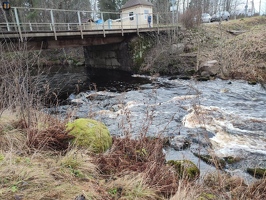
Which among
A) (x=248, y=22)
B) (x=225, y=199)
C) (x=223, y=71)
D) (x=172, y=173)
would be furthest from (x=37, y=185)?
(x=248, y=22)

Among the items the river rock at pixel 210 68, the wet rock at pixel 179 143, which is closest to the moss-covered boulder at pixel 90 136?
the wet rock at pixel 179 143

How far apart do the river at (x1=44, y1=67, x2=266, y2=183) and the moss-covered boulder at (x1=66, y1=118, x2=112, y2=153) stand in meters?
0.55

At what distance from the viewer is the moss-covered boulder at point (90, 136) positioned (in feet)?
13.5

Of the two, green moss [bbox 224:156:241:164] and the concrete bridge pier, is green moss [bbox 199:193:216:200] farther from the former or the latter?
the concrete bridge pier

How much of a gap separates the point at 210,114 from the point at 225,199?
5090mm

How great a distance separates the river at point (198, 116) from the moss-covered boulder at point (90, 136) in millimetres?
545

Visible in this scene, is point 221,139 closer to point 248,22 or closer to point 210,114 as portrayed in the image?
point 210,114

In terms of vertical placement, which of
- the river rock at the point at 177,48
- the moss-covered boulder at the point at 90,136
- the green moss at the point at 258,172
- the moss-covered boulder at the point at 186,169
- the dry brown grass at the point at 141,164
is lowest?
the green moss at the point at 258,172

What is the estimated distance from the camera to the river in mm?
5137

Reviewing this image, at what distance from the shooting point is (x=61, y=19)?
31.8m

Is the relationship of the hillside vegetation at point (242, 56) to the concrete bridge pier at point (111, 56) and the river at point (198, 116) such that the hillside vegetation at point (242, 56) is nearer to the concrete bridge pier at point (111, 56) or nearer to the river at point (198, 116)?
the river at point (198, 116)

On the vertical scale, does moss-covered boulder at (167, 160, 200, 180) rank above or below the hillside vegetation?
below

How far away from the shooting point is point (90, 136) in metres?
4.28

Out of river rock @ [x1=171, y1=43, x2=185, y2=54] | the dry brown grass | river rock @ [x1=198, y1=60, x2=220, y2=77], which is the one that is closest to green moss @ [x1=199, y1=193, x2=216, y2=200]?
the dry brown grass
